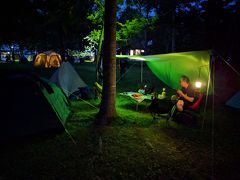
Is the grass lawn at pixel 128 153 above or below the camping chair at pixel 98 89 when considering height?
below

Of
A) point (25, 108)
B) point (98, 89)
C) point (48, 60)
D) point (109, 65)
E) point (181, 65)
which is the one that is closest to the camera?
point (25, 108)

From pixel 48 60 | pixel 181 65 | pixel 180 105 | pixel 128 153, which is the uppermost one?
pixel 48 60

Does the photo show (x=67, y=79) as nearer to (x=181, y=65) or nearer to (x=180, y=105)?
(x=181, y=65)

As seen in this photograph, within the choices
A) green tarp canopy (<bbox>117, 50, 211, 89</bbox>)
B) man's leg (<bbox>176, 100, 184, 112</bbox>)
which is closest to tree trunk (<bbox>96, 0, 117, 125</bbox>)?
man's leg (<bbox>176, 100, 184, 112</bbox>)

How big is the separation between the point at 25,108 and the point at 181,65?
23.2ft

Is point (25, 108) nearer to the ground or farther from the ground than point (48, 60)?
nearer to the ground

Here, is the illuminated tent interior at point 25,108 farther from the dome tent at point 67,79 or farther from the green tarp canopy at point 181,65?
the dome tent at point 67,79

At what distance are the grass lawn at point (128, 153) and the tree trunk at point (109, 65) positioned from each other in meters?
0.36

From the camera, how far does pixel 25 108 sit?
5875mm

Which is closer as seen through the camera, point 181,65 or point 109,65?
point 109,65

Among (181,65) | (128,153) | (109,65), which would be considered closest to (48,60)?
(181,65)

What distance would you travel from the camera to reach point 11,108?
5.74 metres

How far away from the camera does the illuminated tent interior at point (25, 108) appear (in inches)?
224

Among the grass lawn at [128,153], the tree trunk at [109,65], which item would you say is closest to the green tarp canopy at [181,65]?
the grass lawn at [128,153]
